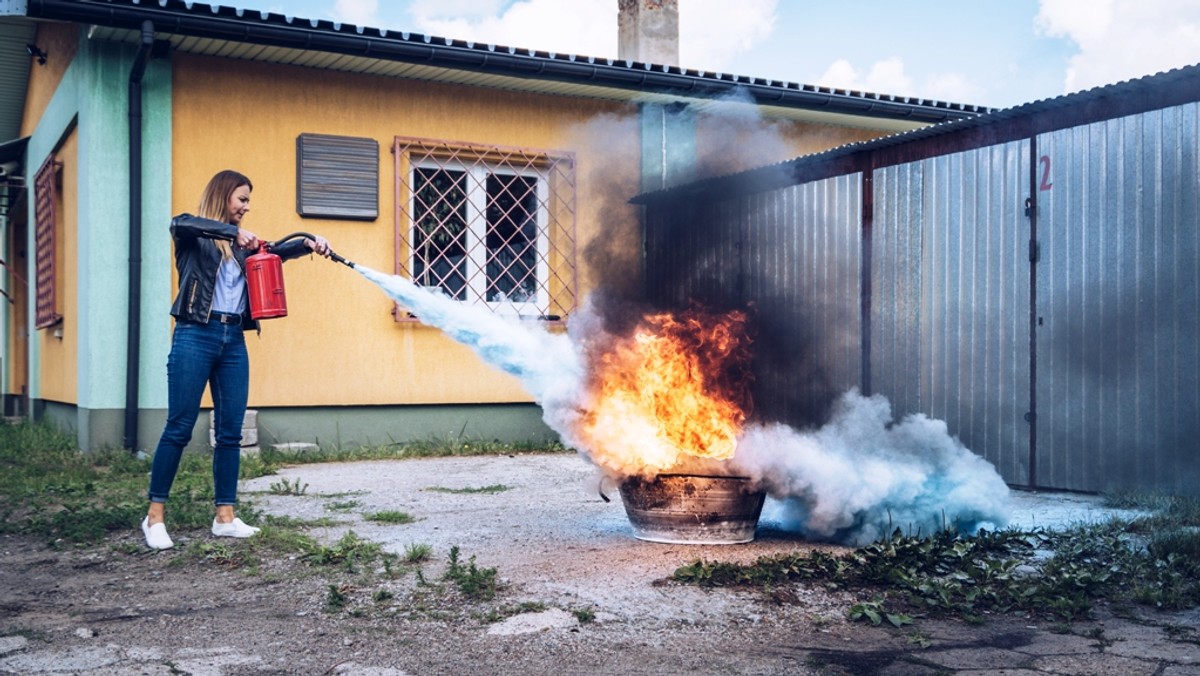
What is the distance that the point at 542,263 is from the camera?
37.4ft

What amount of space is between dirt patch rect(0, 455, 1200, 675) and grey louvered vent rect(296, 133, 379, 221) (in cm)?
507

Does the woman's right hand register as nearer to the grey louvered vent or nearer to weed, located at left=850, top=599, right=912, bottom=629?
weed, located at left=850, top=599, right=912, bottom=629

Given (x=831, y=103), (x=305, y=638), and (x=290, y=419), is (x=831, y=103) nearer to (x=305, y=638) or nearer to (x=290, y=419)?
(x=290, y=419)

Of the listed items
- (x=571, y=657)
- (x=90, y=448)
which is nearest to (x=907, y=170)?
(x=571, y=657)

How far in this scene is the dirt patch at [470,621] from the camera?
361cm

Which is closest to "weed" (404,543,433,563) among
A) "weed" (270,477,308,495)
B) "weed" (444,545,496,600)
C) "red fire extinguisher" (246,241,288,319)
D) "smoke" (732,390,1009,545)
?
"weed" (444,545,496,600)

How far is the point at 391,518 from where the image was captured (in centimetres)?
644

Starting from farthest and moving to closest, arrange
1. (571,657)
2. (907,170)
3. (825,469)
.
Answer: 1. (907,170)
2. (825,469)
3. (571,657)

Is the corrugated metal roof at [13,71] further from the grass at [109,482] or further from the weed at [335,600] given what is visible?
the weed at [335,600]

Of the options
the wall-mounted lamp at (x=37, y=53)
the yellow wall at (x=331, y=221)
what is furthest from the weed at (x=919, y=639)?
the wall-mounted lamp at (x=37, y=53)

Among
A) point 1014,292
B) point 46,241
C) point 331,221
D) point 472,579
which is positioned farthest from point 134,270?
point 1014,292

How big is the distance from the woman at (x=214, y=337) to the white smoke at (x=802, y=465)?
0.72 m

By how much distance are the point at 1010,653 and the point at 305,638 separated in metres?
2.47

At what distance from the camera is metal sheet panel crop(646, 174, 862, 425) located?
9516mm
